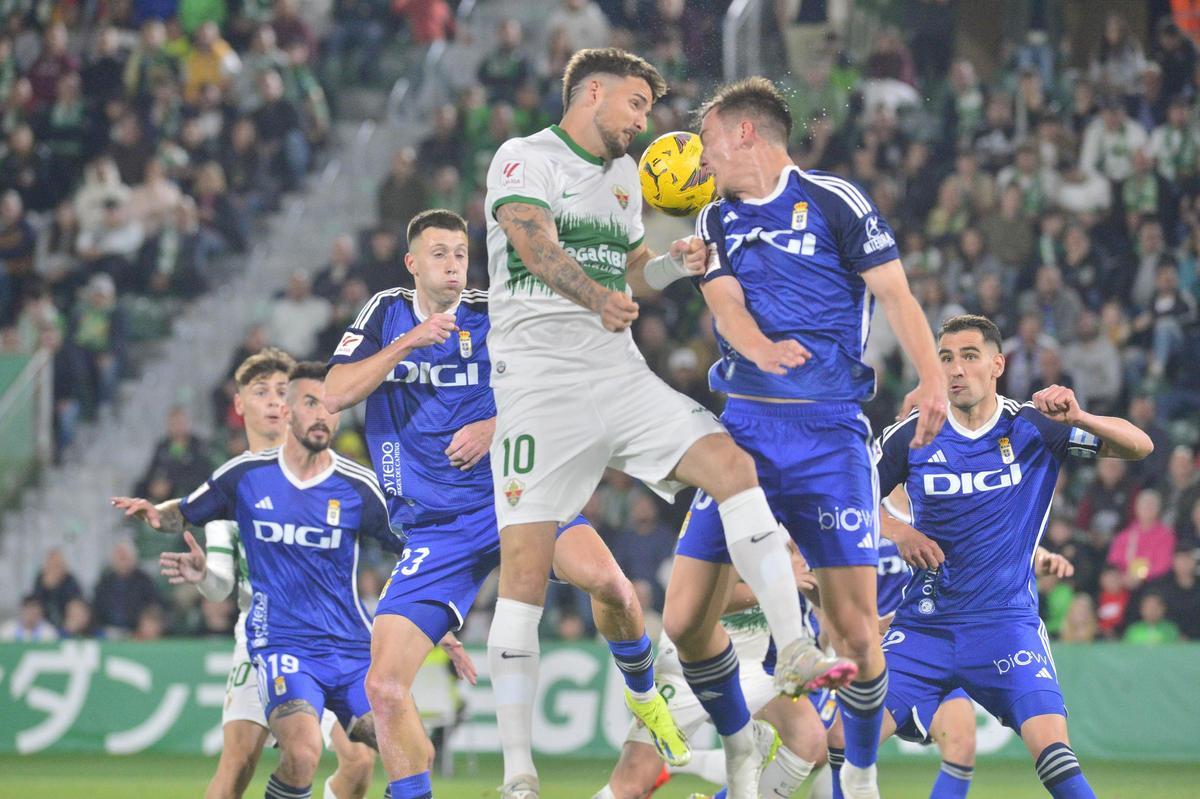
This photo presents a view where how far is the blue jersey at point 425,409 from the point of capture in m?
8.66

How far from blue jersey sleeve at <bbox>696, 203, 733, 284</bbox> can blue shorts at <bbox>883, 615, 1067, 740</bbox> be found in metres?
2.44

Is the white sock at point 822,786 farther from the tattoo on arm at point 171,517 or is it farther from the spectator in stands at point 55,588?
the spectator in stands at point 55,588

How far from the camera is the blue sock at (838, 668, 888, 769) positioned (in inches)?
299

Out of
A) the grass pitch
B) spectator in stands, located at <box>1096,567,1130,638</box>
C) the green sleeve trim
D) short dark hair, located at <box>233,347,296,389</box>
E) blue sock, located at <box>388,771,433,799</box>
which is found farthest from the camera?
spectator in stands, located at <box>1096,567,1130,638</box>

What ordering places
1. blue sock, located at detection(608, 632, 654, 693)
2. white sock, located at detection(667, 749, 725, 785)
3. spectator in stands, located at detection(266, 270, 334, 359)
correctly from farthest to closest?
spectator in stands, located at detection(266, 270, 334, 359)
white sock, located at detection(667, 749, 725, 785)
blue sock, located at detection(608, 632, 654, 693)

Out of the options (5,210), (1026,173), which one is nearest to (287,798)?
(1026,173)

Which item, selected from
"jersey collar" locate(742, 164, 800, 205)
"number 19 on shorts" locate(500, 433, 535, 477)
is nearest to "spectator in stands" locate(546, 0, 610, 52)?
"jersey collar" locate(742, 164, 800, 205)

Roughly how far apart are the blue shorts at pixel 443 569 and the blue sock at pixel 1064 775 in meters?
2.49

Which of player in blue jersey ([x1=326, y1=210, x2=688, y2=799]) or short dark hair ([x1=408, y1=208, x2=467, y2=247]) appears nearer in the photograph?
player in blue jersey ([x1=326, y1=210, x2=688, y2=799])

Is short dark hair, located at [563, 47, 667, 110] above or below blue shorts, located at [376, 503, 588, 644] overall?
above

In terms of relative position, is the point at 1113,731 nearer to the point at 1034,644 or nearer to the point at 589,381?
the point at 1034,644

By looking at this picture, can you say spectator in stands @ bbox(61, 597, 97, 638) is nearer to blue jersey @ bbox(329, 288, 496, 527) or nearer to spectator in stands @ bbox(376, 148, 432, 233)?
spectator in stands @ bbox(376, 148, 432, 233)

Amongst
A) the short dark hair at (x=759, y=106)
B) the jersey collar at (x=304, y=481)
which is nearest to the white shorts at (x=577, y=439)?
the short dark hair at (x=759, y=106)

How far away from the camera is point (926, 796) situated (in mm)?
12281
